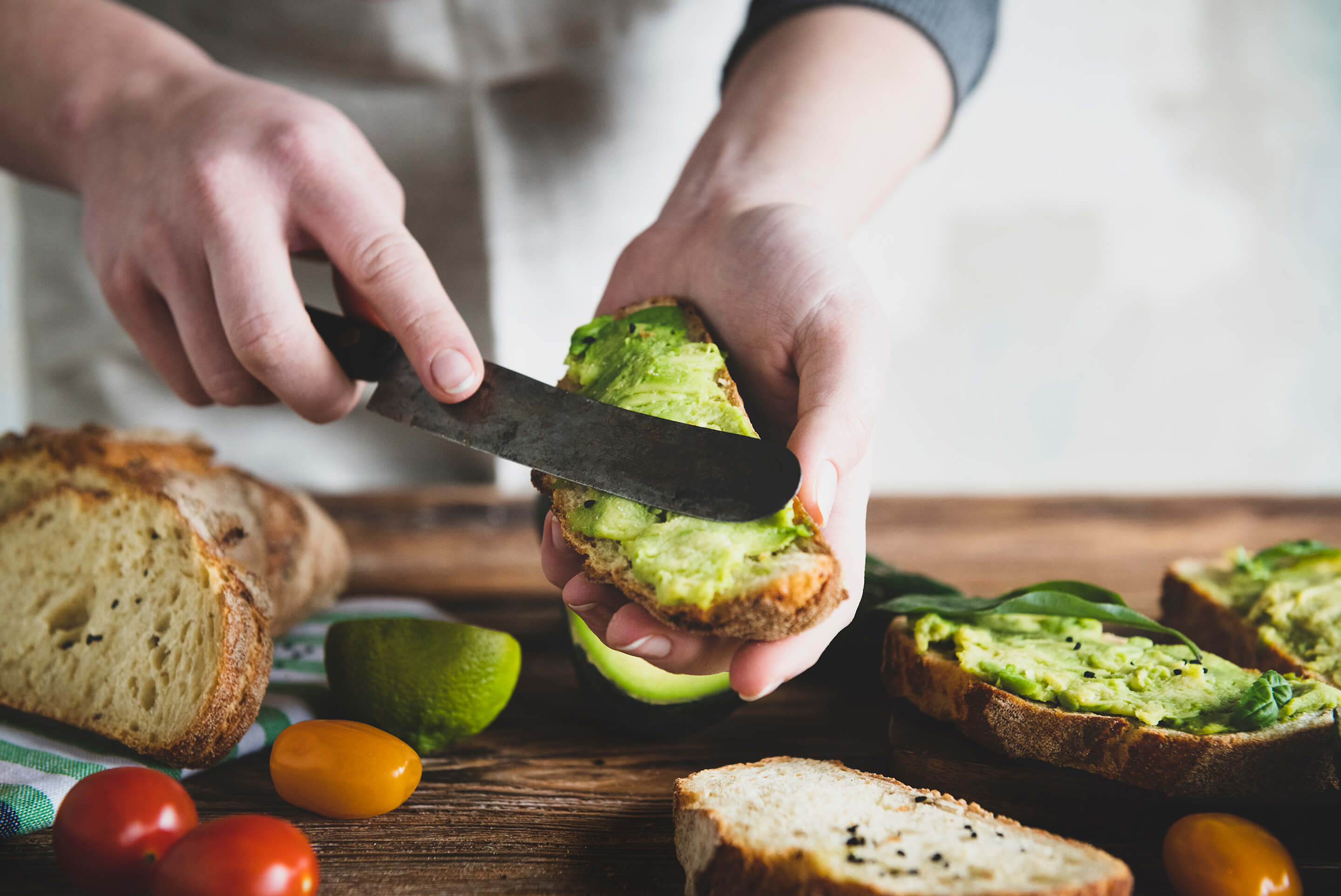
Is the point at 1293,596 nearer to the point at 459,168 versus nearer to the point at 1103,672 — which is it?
the point at 1103,672

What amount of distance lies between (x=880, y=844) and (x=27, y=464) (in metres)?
2.25

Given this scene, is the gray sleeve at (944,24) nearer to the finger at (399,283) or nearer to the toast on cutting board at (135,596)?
the finger at (399,283)

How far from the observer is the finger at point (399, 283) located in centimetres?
174

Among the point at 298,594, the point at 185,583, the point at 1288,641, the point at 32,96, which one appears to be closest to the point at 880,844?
the point at 1288,641

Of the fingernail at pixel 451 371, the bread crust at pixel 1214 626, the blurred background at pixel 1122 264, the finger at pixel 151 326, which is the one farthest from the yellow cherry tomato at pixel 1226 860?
the blurred background at pixel 1122 264

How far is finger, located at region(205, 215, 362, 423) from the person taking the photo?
1.85m

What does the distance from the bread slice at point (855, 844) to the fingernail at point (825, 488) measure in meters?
0.49

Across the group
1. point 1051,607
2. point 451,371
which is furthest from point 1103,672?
point 451,371

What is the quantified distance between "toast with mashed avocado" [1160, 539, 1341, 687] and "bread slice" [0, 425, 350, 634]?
223cm

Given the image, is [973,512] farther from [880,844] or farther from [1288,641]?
[880,844]

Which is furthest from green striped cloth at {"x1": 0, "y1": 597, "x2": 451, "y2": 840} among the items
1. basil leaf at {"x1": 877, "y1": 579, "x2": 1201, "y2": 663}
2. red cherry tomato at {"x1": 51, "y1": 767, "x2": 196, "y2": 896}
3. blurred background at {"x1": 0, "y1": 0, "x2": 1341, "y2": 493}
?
blurred background at {"x1": 0, "y1": 0, "x2": 1341, "y2": 493}

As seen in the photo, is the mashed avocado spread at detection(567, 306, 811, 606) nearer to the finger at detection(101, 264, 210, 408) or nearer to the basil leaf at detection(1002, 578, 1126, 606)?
the basil leaf at detection(1002, 578, 1126, 606)

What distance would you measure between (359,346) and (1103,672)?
169cm

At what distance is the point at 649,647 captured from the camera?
1390mm
